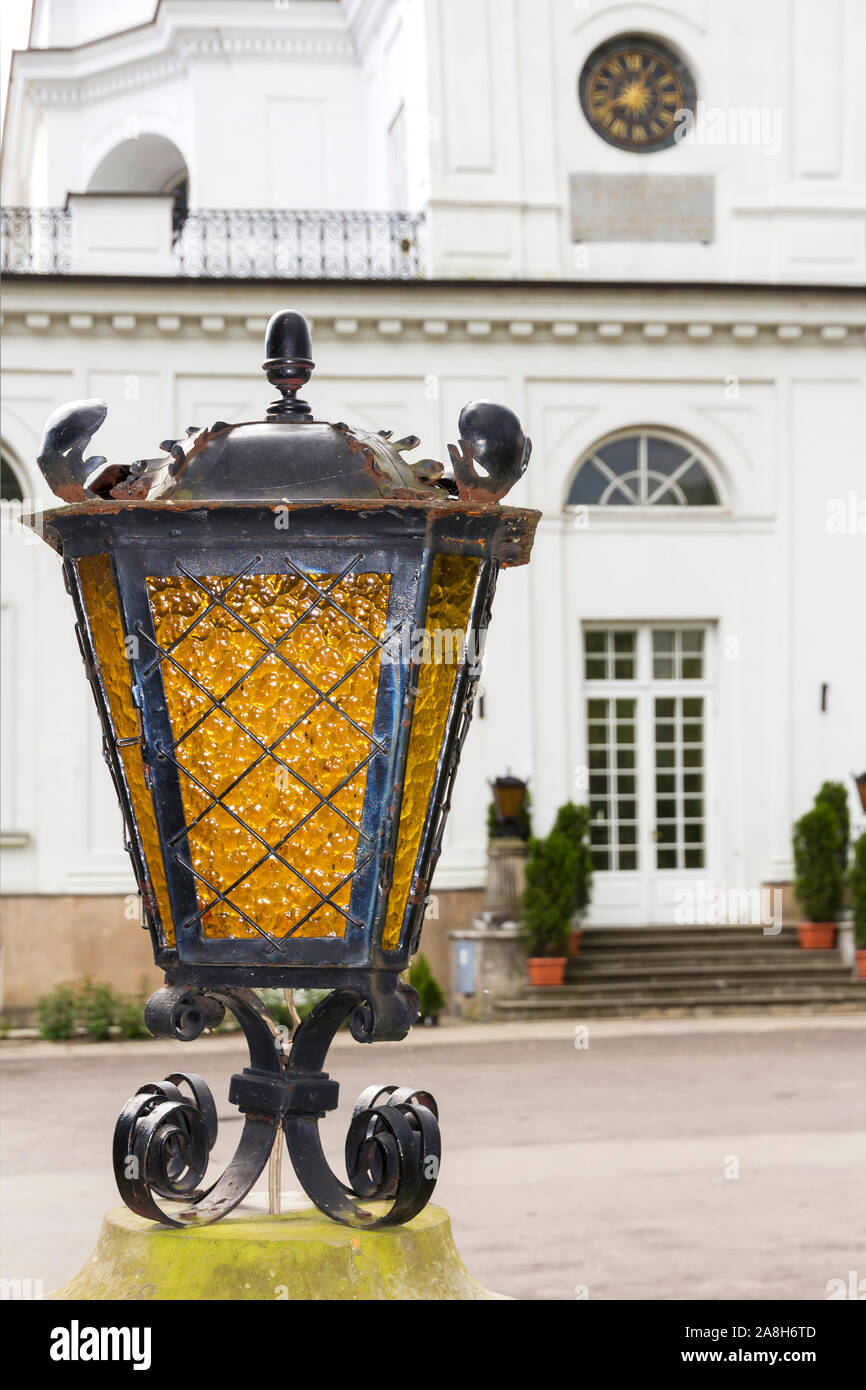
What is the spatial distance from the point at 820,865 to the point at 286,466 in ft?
53.1

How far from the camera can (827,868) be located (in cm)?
1834

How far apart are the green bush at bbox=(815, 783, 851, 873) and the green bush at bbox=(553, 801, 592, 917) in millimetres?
2310

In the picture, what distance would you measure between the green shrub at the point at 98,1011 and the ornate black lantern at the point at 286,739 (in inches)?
572

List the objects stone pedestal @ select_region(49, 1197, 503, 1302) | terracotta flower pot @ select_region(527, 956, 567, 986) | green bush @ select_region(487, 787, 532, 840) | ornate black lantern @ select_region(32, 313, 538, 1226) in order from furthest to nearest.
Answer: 1. green bush @ select_region(487, 787, 532, 840)
2. terracotta flower pot @ select_region(527, 956, 567, 986)
3. ornate black lantern @ select_region(32, 313, 538, 1226)
4. stone pedestal @ select_region(49, 1197, 503, 1302)

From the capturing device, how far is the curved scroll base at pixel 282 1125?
8.80ft

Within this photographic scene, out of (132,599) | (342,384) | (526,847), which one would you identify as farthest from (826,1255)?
(342,384)

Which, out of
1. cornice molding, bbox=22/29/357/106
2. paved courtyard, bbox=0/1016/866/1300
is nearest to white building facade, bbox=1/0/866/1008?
cornice molding, bbox=22/29/357/106

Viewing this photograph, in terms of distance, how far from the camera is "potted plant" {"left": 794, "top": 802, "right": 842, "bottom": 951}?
18.3 metres

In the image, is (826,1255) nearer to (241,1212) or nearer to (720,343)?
(241,1212)

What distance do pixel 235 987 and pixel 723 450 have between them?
1680 cm

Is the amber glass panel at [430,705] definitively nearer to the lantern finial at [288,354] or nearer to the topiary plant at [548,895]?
the lantern finial at [288,354]

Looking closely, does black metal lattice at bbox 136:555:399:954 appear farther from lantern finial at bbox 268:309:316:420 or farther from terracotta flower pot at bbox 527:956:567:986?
terracotta flower pot at bbox 527:956:567:986

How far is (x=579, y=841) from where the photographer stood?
17.9 meters

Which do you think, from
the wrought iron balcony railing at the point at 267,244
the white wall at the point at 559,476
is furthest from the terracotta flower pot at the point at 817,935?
the wrought iron balcony railing at the point at 267,244
